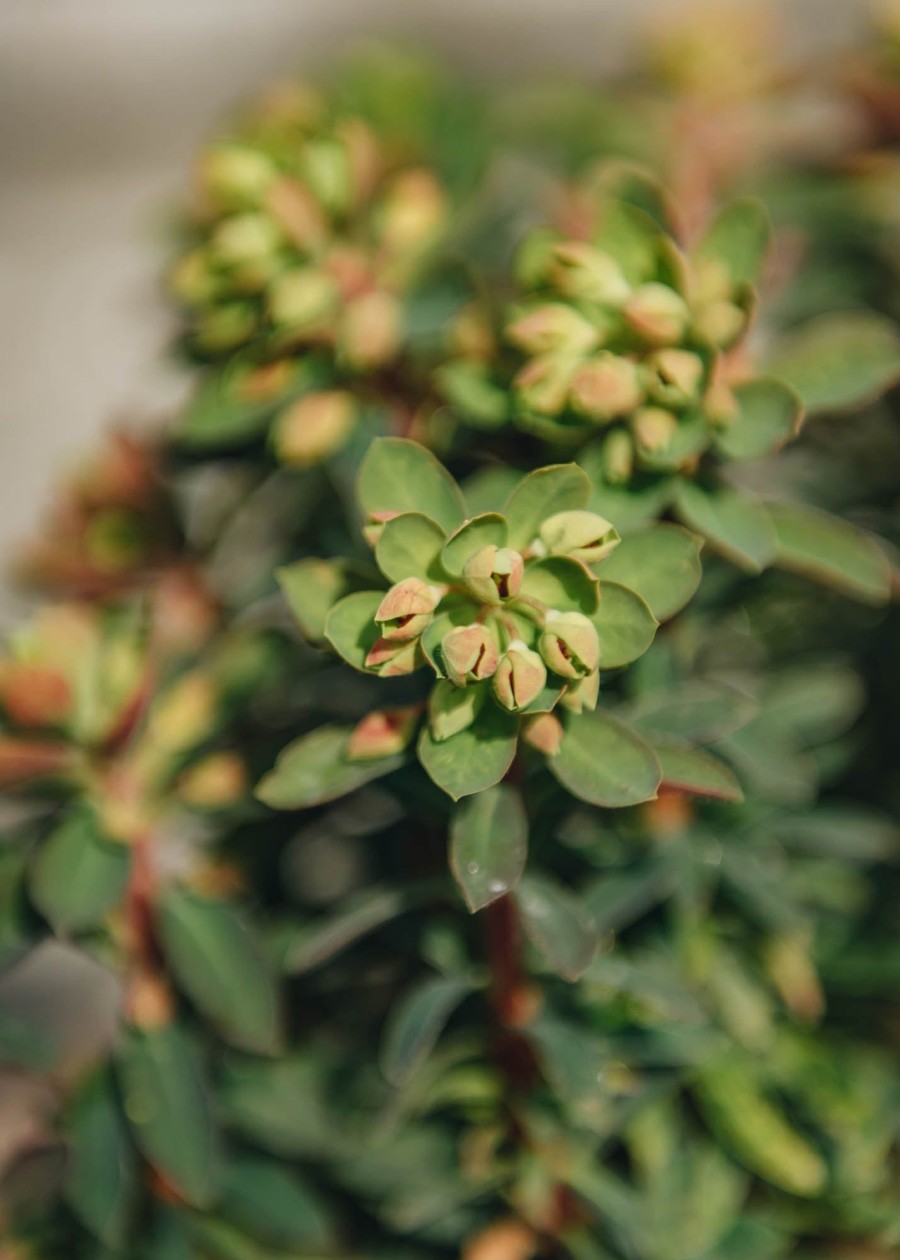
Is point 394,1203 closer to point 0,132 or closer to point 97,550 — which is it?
point 97,550

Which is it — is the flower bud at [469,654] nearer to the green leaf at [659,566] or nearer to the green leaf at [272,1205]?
the green leaf at [659,566]

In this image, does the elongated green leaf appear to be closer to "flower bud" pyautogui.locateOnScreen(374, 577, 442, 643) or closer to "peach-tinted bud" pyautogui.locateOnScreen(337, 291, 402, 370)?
"flower bud" pyautogui.locateOnScreen(374, 577, 442, 643)

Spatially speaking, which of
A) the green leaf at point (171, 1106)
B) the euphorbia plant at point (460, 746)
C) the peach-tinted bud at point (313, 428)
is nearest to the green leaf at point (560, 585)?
the euphorbia plant at point (460, 746)

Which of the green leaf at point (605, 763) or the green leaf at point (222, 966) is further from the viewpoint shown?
the green leaf at point (222, 966)

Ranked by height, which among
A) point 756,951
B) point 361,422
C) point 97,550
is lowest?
point 756,951

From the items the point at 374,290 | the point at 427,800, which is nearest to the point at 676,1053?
the point at 427,800

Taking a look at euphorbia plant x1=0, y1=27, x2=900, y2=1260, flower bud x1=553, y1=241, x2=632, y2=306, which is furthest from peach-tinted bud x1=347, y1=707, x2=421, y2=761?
flower bud x1=553, y1=241, x2=632, y2=306
